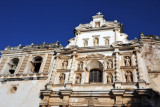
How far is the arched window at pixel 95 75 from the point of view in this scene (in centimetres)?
1426

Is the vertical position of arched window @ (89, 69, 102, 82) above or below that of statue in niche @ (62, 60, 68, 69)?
below

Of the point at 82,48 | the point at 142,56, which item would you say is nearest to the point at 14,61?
the point at 82,48

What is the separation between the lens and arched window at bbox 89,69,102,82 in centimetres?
1426

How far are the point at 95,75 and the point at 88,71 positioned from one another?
694 millimetres

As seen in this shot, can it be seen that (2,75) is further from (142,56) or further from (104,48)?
(142,56)

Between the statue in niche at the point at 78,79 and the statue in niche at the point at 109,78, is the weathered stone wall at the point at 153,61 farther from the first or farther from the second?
the statue in niche at the point at 78,79

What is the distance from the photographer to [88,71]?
583 inches

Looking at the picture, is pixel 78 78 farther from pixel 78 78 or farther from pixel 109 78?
pixel 109 78

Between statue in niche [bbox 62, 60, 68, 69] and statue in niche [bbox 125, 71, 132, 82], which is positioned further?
statue in niche [bbox 62, 60, 68, 69]

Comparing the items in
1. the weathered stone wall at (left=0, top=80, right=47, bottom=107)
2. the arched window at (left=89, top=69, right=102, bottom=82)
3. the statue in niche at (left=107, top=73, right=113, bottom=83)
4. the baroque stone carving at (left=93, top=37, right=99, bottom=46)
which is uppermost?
the baroque stone carving at (left=93, top=37, right=99, bottom=46)

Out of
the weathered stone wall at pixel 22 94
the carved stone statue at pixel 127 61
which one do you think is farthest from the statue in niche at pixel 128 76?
the weathered stone wall at pixel 22 94

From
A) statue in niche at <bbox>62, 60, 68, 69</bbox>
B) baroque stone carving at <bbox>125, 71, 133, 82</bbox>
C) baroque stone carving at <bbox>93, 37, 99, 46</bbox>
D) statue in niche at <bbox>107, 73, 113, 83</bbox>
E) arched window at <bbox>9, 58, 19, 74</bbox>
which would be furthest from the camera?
arched window at <bbox>9, 58, 19, 74</bbox>

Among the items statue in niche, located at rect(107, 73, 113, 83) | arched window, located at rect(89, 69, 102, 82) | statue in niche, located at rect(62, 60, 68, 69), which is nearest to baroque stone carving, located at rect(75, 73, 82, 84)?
arched window, located at rect(89, 69, 102, 82)

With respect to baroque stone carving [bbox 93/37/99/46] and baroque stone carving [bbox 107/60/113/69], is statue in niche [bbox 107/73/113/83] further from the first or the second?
baroque stone carving [bbox 93/37/99/46]
